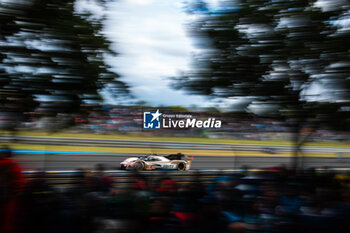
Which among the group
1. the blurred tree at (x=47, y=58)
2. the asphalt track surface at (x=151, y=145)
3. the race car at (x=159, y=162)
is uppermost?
the blurred tree at (x=47, y=58)

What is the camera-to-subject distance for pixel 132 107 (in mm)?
3092

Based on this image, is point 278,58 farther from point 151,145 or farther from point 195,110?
point 151,145

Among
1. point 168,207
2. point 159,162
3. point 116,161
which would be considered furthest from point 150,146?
point 168,207

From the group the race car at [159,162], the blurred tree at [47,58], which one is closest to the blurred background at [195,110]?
the blurred tree at [47,58]

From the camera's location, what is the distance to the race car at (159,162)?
6023 mm

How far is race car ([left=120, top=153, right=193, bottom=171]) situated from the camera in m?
6.02

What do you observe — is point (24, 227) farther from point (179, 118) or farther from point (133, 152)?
point (133, 152)

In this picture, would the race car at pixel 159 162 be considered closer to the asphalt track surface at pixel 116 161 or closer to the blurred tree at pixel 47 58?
the asphalt track surface at pixel 116 161

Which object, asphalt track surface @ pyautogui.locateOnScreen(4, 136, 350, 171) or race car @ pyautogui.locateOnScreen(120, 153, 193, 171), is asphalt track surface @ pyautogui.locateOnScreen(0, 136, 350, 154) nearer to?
asphalt track surface @ pyautogui.locateOnScreen(4, 136, 350, 171)

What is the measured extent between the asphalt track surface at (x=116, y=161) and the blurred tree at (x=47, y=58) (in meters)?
0.83

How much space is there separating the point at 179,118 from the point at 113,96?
1420mm

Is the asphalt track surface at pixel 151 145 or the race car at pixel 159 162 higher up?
the asphalt track surface at pixel 151 145

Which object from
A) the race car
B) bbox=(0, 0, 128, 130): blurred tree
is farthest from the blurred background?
the race car

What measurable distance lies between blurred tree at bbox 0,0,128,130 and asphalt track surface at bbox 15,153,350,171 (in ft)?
2.72
